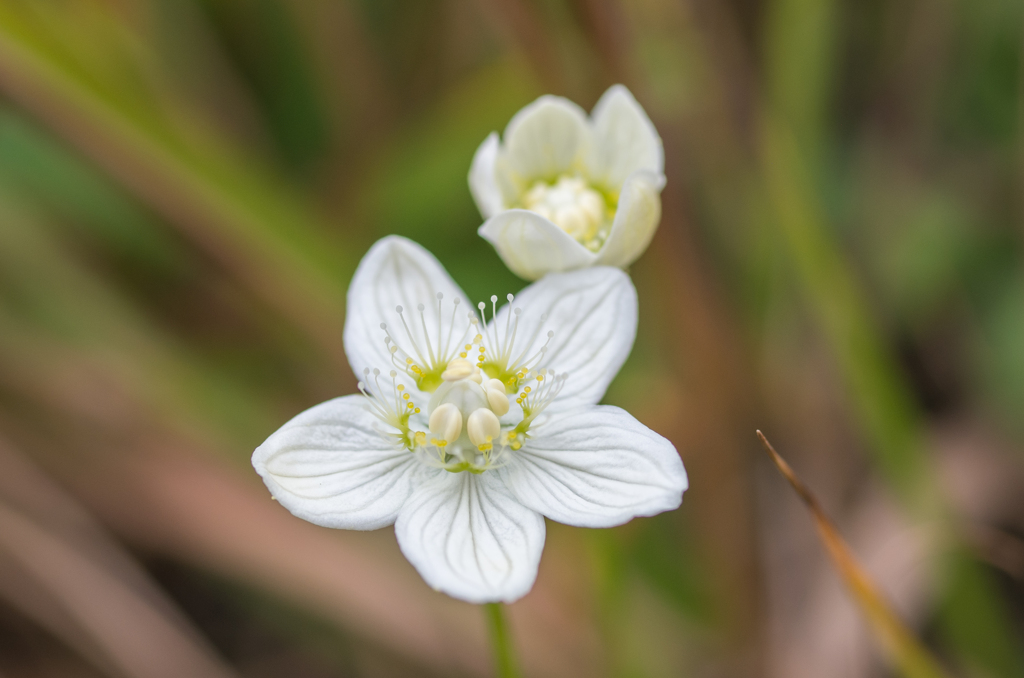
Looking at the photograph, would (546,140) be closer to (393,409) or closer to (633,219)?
(633,219)

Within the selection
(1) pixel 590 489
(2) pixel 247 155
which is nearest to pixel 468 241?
(2) pixel 247 155

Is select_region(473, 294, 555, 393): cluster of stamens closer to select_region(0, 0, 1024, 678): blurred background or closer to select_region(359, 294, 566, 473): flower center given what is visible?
select_region(359, 294, 566, 473): flower center

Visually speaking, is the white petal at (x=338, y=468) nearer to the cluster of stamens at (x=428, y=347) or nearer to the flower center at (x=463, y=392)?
the flower center at (x=463, y=392)

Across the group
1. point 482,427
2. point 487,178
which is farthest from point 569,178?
point 482,427

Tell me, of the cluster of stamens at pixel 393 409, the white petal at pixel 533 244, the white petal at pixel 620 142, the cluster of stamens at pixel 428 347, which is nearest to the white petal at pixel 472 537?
the cluster of stamens at pixel 393 409

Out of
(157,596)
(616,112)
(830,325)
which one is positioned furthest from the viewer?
(157,596)

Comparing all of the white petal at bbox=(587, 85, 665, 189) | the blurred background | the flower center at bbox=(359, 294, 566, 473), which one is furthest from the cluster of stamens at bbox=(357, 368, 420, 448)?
the blurred background

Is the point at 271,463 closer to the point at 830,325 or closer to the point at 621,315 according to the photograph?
the point at 621,315
